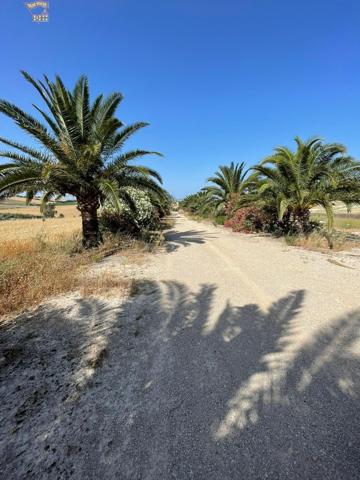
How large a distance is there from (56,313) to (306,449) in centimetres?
373

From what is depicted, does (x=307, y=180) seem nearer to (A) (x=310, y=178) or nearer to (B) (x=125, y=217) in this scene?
(A) (x=310, y=178)

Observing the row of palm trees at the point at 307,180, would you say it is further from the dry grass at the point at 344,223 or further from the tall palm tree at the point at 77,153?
the tall palm tree at the point at 77,153

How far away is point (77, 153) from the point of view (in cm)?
746

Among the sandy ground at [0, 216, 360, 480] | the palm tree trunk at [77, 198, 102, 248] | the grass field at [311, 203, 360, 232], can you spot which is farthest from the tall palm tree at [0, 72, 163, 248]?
the grass field at [311, 203, 360, 232]

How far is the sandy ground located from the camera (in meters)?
1.67

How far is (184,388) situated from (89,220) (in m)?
7.23

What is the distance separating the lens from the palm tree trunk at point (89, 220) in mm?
8164

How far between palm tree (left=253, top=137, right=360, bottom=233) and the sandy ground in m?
6.39

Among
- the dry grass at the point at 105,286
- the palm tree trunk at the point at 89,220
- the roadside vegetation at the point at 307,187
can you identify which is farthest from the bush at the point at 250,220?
the dry grass at the point at 105,286

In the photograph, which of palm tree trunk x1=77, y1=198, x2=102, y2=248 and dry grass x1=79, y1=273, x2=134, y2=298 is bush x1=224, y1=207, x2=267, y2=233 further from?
dry grass x1=79, y1=273, x2=134, y2=298

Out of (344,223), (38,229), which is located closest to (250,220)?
(344,223)

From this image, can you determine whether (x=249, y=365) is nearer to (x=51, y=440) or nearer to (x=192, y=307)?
(x=192, y=307)

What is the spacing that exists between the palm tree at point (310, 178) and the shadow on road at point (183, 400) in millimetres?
7407

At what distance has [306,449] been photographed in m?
1.72
